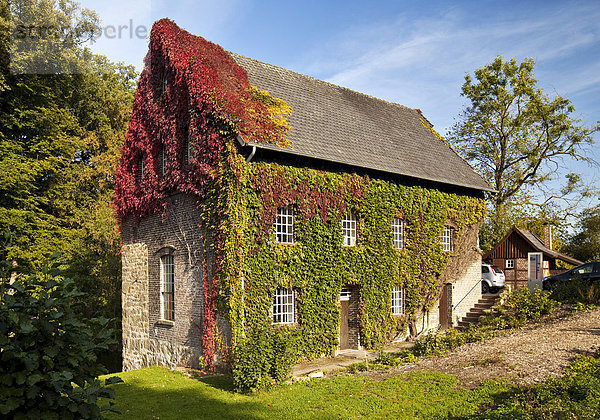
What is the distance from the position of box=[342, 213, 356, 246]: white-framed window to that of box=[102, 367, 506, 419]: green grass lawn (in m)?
→ 6.12

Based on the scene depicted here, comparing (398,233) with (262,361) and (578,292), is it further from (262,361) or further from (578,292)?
(262,361)

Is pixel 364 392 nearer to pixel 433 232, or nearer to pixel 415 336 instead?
pixel 415 336

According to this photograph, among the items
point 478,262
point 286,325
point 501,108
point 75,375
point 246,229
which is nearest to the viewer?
point 75,375

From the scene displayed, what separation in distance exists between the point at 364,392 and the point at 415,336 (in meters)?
9.33

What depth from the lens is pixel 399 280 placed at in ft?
62.5

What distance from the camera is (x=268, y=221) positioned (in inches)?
586

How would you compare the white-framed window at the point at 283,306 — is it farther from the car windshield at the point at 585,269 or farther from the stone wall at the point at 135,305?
the car windshield at the point at 585,269

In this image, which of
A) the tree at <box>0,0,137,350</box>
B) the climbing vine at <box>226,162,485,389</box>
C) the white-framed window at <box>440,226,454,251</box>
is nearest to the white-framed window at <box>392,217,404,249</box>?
the climbing vine at <box>226,162,485,389</box>

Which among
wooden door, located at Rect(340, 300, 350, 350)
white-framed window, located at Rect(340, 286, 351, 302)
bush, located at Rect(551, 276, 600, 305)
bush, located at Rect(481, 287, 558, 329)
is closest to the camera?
wooden door, located at Rect(340, 300, 350, 350)

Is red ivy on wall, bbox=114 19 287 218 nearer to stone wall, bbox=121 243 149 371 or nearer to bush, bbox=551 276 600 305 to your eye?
stone wall, bbox=121 243 149 371

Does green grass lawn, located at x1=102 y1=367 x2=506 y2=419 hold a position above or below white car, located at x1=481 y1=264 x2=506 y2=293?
below

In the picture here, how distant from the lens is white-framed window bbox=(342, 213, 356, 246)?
17.5 meters

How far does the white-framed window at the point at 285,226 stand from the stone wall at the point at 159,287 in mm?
2562

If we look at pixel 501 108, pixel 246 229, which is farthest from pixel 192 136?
pixel 501 108
